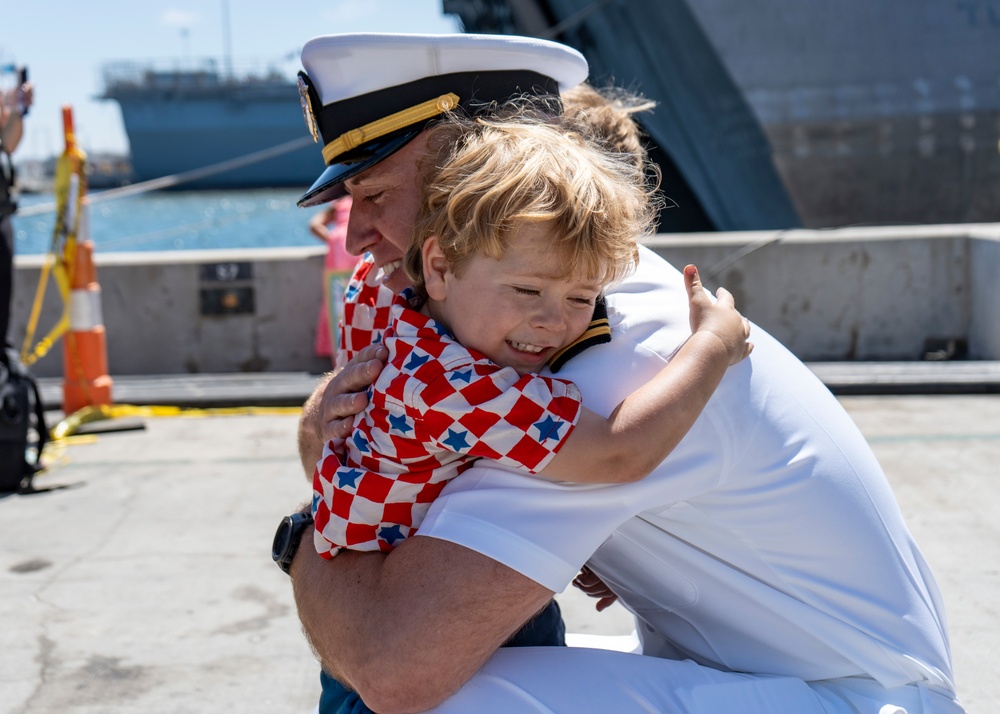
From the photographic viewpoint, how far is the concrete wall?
6402 mm

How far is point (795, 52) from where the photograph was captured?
52.9 ft

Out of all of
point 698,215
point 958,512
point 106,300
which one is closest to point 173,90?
point 698,215

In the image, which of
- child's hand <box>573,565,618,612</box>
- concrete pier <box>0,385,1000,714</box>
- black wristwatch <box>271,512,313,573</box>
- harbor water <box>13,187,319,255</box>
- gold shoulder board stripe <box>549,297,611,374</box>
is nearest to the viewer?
gold shoulder board stripe <box>549,297,611,374</box>

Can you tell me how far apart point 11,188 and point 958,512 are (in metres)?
4.15

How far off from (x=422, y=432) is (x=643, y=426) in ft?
0.90

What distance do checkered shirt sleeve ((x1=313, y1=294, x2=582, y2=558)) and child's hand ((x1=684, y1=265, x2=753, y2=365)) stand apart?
0.66 ft

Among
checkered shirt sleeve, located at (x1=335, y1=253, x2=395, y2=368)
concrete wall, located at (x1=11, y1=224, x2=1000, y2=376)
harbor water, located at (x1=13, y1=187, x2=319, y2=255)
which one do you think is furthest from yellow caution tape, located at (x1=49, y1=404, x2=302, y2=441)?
harbor water, located at (x1=13, y1=187, x2=319, y2=255)

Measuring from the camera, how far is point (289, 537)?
1.63 metres

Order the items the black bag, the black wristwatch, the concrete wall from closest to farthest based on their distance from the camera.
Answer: the black wristwatch → the black bag → the concrete wall

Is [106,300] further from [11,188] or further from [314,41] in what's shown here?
[314,41]

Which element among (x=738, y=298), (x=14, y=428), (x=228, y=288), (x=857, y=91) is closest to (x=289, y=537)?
(x=14, y=428)

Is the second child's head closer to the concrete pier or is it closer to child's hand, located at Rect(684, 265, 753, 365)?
child's hand, located at Rect(684, 265, 753, 365)

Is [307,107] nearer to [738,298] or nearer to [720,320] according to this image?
[720,320]

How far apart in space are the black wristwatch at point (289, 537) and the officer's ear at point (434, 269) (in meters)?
0.45
